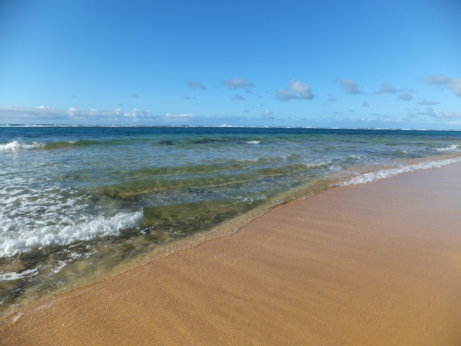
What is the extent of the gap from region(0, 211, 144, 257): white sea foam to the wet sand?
1373 millimetres

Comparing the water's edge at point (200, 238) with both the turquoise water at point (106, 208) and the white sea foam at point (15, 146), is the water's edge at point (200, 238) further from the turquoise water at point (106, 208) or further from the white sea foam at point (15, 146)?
the white sea foam at point (15, 146)

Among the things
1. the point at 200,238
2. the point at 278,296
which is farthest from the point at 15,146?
the point at 278,296

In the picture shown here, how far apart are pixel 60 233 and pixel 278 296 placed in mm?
3344

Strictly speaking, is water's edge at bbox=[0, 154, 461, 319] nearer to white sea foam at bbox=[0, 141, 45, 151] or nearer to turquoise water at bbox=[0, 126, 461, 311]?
turquoise water at bbox=[0, 126, 461, 311]

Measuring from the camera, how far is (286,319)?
2.19m

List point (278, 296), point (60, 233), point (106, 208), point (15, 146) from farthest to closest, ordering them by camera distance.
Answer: point (15, 146)
point (106, 208)
point (60, 233)
point (278, 296)

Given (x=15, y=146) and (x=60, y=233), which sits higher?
(x=15, y=146)

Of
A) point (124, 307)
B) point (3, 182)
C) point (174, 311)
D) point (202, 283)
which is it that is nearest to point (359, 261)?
point (202, 283)

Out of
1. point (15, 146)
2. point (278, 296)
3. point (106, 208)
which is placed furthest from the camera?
point (15, 146)

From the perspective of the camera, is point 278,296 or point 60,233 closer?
point 278,296

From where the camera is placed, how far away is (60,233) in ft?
12.6

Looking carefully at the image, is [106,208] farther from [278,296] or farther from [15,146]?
[15,146]

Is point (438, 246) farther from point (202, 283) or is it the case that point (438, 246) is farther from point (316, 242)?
point (202, 283)

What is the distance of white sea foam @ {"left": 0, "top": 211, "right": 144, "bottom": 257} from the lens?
3486mm
